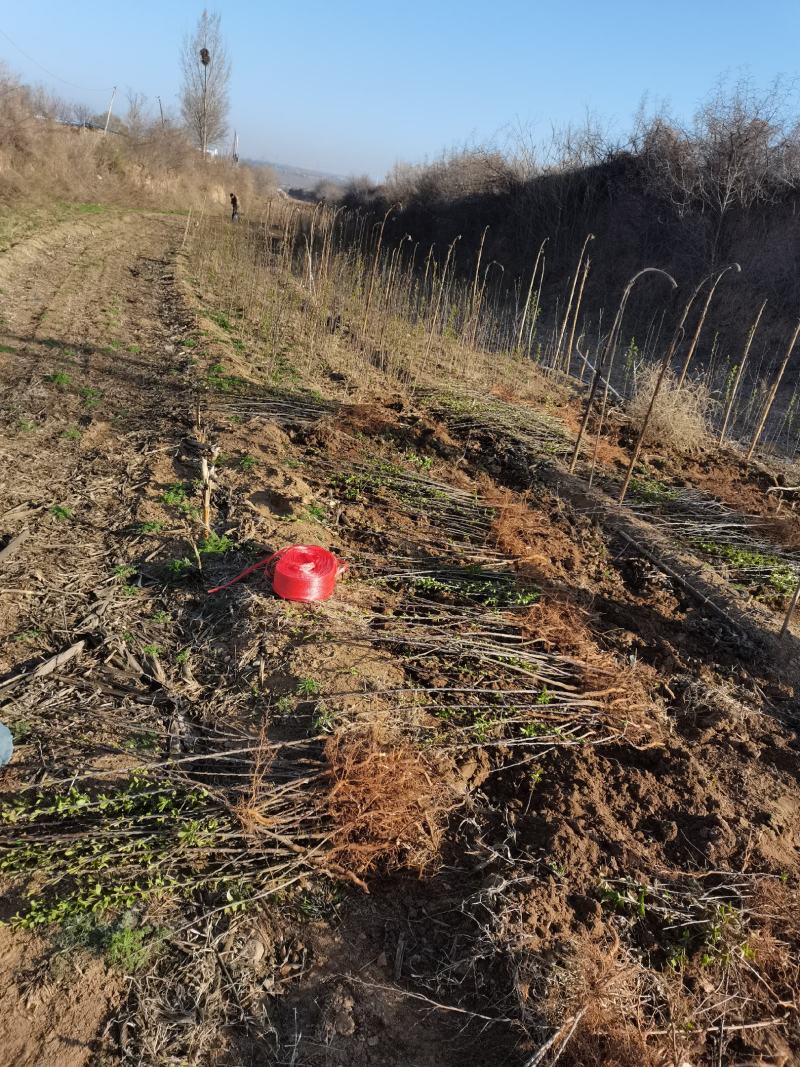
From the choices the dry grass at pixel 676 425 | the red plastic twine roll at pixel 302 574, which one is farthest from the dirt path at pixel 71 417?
the dry grass at pixel 676 425

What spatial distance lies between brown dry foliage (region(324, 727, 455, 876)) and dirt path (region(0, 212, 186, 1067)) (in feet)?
2.35

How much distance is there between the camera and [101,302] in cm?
831

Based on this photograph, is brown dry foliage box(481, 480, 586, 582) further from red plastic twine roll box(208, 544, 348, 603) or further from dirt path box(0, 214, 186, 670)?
dirt path box(0, 214, 186, 670)

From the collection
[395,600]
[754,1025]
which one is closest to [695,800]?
[754,1025]

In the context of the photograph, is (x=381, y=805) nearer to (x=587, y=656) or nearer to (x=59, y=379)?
(x=587, y=656)

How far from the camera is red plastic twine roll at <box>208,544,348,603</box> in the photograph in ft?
9.71

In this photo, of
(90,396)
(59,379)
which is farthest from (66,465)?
(59,379)

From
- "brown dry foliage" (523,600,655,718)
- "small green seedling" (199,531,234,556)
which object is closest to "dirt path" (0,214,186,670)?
"small green seedling" (199,531,234,556)

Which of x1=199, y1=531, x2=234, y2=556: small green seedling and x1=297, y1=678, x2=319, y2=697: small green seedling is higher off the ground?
x1=199, y1=531, x2=234, y2=556: small green seedling

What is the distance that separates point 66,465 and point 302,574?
7.15 ft

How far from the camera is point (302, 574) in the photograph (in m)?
2.96

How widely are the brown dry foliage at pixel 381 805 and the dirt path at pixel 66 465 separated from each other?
28.3 inches

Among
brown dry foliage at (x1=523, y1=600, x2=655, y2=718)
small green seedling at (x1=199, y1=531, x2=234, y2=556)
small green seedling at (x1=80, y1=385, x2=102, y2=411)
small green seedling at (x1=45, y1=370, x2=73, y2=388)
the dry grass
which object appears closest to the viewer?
brown dry foliage at (x1=523, y1=600, x2=655, y2=718)

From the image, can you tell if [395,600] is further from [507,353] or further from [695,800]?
[507,353]
